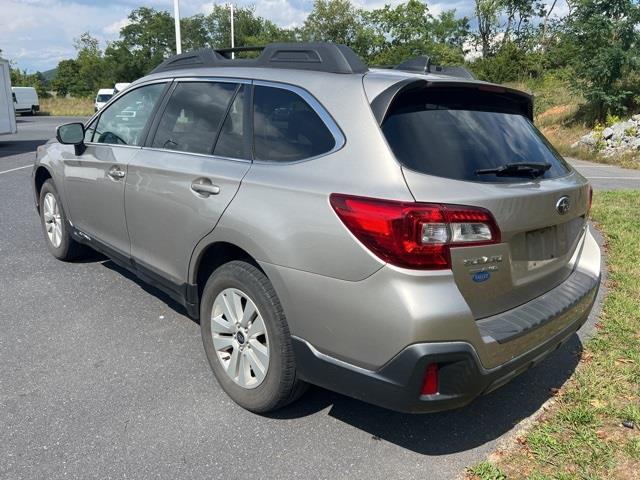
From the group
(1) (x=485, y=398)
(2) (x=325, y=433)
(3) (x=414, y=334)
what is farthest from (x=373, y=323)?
(1) (x=485, y=398)

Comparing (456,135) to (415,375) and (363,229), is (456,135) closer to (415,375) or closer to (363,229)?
(363,229)

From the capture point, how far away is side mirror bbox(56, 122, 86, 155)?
14.0ft

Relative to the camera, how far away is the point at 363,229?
216cm

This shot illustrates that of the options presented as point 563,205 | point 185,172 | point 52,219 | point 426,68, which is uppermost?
point 426,68

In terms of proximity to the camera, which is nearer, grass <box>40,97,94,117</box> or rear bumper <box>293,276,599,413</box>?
rear bumper <box>293,276,599,413</box>

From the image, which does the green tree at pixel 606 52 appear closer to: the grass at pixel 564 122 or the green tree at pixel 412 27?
the grass at pixel 564 122

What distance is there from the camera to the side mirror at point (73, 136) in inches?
168

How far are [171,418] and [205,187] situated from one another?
1.24 m

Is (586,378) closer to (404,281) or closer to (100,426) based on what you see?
(404,281)

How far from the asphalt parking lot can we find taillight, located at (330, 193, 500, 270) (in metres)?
1.05

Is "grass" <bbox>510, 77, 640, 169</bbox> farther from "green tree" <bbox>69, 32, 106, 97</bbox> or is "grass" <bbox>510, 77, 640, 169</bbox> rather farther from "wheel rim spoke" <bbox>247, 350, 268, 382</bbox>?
"green tree" <bbox>69, 32, 106, 97</bbox>

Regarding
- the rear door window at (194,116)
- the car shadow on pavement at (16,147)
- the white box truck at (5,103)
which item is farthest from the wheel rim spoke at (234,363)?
the white box truck at (5,103)

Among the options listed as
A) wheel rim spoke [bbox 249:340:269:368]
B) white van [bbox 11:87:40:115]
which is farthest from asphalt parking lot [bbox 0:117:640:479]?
white van [bbox 11:87:40:115]

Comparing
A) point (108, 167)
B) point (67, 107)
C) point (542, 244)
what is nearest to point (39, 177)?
point (108, 167)
